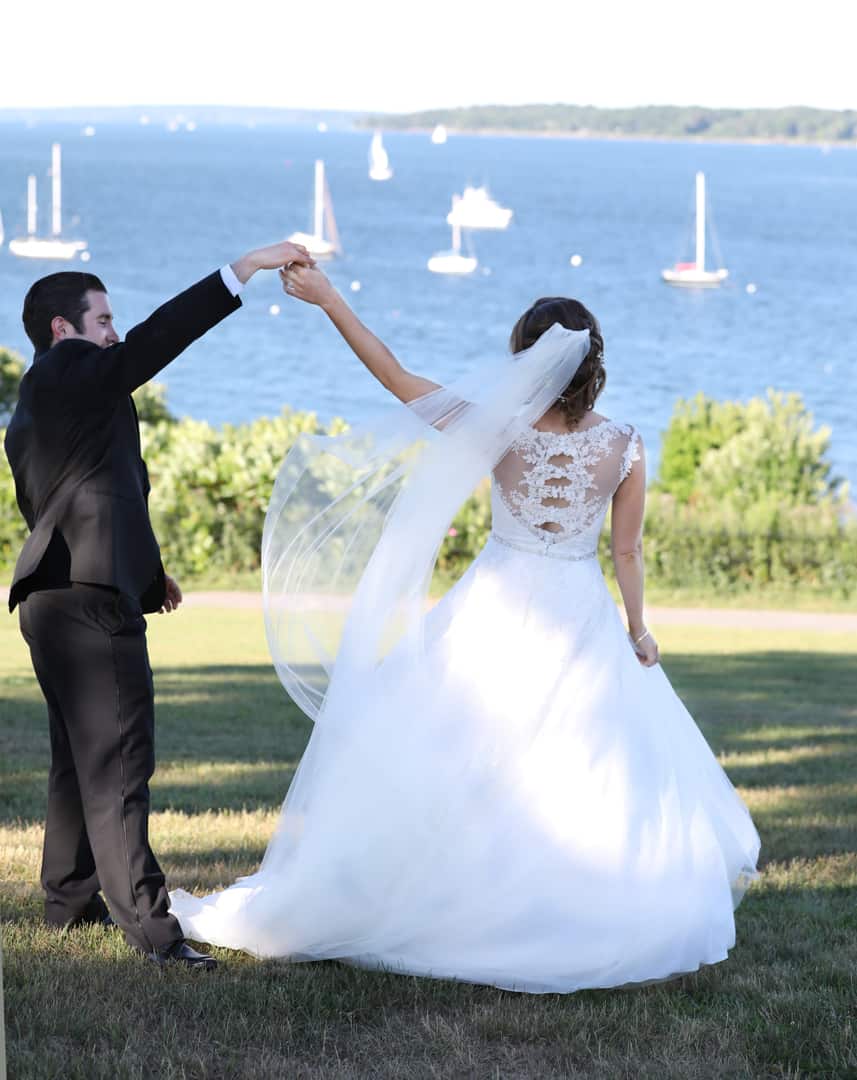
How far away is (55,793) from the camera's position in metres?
4.74

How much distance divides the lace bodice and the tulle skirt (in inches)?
5.5

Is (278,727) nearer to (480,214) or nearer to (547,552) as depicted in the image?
(547,552)

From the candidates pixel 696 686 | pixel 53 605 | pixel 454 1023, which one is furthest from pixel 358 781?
pixel 696 686

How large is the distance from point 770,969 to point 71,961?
7.31 feet

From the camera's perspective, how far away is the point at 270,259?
14.7 feet

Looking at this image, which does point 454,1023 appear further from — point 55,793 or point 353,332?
point 353,332

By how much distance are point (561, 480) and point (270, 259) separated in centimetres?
119

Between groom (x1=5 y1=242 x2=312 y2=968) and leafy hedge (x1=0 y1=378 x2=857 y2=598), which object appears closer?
groom (x1=5 y1=242 x2=312 y2=968)

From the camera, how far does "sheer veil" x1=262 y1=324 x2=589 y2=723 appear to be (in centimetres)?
480

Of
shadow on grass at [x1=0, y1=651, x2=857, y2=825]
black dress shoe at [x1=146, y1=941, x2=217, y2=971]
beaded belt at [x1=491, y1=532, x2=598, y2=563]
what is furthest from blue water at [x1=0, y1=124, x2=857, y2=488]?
black dress shoe at [x1=146, y1=941, x2=217, y2=971]

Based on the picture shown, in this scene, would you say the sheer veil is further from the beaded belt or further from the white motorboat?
the white motorboat

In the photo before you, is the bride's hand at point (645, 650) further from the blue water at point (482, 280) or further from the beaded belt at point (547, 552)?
the blue water at point (482, 280)

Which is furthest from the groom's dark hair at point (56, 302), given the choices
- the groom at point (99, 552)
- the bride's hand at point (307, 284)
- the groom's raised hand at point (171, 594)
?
the groom's raised hand at point (171, 594)

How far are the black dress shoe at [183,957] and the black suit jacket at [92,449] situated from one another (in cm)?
112
